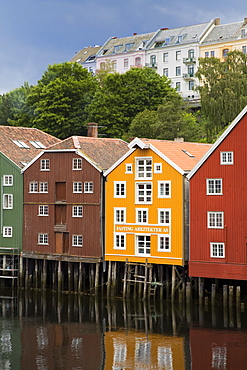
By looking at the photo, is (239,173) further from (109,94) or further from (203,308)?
(109,94)

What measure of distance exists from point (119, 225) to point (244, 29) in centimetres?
5440

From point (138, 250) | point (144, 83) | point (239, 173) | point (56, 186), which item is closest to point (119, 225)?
point (138, 250)

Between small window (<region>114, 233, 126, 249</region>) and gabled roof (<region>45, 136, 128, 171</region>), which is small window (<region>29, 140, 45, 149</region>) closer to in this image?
gabled roof (<region>45, 136, 128, 171</region>)

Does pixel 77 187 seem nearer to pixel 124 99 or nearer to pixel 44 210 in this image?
pixel 44 210

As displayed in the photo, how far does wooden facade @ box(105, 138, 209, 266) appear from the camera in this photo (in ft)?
186

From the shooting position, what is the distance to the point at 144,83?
92750 millimetres

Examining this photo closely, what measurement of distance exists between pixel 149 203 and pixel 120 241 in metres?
4.00

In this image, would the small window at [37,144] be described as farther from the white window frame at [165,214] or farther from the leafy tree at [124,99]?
the white window frame at [165,214]

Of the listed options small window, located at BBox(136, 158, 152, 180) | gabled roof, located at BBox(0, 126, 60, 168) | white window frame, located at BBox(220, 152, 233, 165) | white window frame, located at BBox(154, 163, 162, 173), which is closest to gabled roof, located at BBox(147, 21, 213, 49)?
gabled roof, located at BBox(0, 126, 60, 168)

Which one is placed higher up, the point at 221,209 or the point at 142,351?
the point at 221,209

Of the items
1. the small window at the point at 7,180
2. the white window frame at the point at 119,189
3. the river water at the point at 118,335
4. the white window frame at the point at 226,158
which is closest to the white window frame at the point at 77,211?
the white window frame at the point at 119,189

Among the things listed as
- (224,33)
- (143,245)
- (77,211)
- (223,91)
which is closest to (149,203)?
(143,245)

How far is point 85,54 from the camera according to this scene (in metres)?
132

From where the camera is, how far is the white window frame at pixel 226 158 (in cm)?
5403
